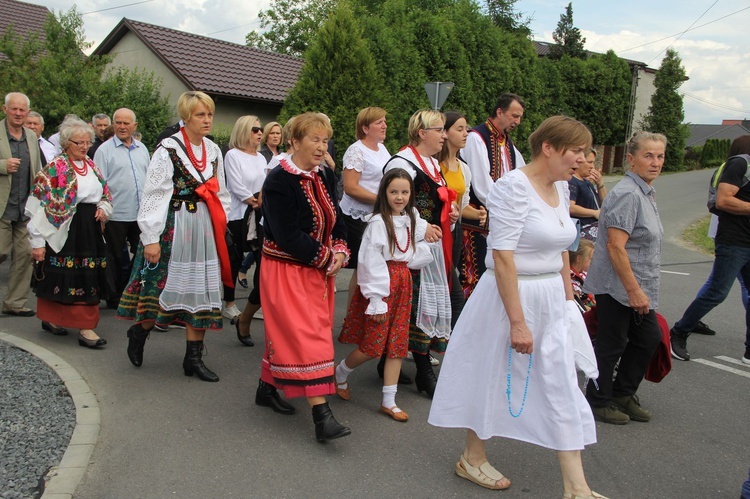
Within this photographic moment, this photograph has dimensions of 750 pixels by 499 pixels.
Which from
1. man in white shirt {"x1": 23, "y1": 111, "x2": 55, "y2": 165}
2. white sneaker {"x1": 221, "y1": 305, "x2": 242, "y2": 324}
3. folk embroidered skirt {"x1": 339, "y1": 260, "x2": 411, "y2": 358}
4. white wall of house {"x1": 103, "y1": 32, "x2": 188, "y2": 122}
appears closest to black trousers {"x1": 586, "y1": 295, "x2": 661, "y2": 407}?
folk embroidered skirt {"x1": 339, "y1": 260, "x2": 411, "y2": 358}

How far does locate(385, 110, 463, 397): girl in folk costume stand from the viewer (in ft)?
16.1

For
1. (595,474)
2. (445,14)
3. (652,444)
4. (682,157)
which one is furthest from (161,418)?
(682,157)

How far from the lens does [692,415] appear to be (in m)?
4.86

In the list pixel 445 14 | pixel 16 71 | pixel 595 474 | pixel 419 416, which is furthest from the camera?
pixel 445 14

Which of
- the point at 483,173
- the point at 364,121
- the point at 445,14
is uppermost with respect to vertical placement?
the point at 445,14

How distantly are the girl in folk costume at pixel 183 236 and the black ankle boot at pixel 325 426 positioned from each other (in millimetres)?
1374

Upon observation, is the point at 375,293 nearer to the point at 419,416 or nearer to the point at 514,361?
the point at 419,416

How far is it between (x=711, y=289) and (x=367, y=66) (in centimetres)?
1034

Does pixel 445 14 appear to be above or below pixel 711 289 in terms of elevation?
above

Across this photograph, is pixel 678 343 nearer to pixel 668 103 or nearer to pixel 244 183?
pixel 244 183

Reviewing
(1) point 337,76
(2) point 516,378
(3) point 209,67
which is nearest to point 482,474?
(2) point 516,378

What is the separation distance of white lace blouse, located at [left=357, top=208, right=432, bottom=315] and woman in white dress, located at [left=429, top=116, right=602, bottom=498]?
1.00 m

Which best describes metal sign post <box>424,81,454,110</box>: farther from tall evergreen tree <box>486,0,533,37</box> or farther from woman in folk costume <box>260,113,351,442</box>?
tall evergreen tree <box>486,0,533,37</box>

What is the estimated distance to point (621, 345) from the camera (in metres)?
4.57
